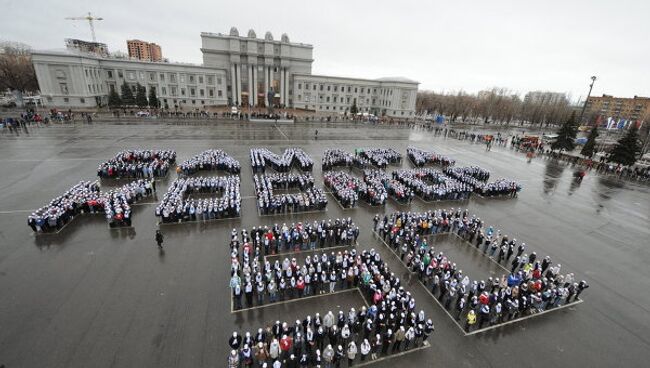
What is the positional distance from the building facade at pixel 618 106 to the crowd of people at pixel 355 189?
140405 millimetres

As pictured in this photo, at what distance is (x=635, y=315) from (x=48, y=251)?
1048 inches

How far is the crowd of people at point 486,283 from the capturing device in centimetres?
1123

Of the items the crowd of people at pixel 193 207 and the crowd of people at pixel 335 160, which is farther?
the crowd of people at pixel 335 160

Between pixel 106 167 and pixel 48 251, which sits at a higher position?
pixel 106 167

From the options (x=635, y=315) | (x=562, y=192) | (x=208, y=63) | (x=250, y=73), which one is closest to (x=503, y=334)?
(x=635, y=315)

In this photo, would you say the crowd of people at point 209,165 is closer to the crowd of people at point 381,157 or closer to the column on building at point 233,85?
the crowd of people at point 381,157

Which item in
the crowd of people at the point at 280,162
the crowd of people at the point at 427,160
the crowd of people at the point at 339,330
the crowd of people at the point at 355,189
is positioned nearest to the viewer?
the crowd of people at the point at 339,330

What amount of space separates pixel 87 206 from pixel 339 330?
1689cm

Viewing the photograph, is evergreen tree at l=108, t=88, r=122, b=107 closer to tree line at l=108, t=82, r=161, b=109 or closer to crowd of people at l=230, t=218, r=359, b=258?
tree line at l=108, t=82, r=161, b=109

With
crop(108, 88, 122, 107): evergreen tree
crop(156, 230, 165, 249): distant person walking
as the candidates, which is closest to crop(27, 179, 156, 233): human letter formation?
crop(156, 230, 165, 249): distant person walking

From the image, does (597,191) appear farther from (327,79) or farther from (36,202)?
(327,79)

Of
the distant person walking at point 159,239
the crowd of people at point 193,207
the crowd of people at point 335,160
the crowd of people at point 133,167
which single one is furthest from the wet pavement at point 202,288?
the crowd of people at point 335,160

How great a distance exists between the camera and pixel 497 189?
24656 mm

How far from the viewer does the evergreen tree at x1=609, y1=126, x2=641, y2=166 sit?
35469 millimetres
